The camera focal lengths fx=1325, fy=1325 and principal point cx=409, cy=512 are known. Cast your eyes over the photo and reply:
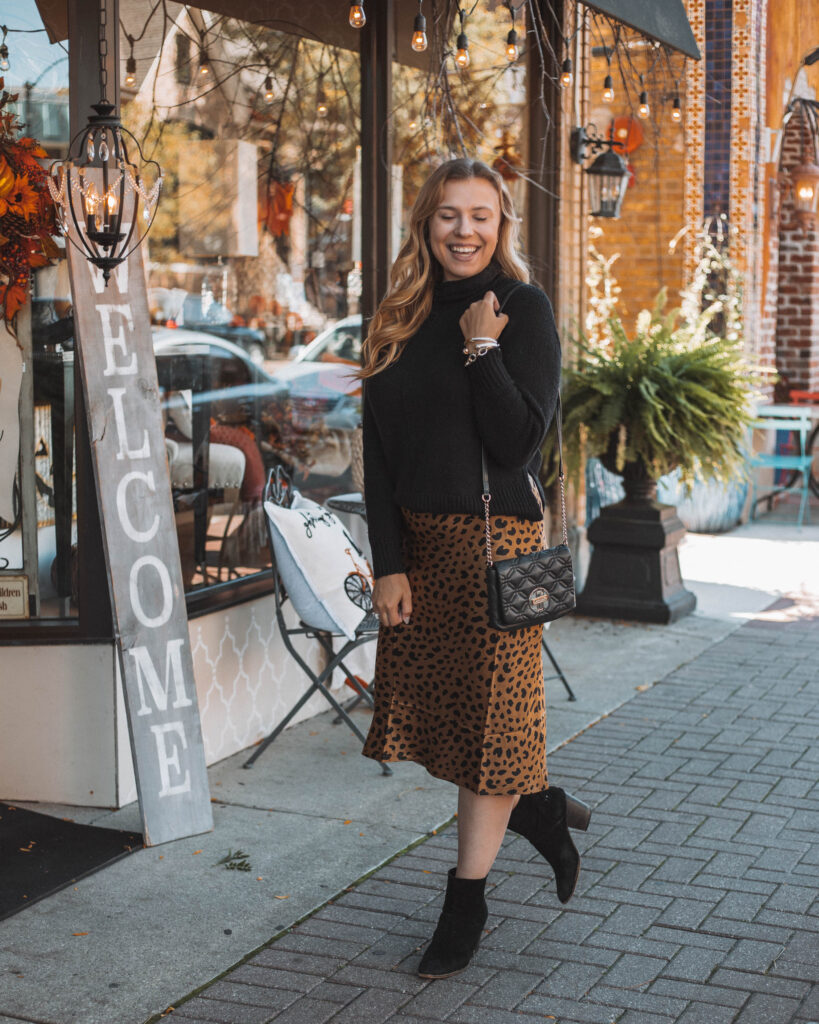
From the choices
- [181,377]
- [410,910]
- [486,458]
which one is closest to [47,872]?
[410,910]

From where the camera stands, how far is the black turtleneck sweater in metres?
3.22

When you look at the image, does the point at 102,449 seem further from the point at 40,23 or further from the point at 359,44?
the point at 359,44

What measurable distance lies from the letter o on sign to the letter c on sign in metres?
0.07

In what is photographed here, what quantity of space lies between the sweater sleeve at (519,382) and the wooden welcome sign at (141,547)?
59.9 inches

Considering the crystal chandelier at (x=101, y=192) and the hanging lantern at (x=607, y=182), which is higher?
→ the hanging lantern at (x=607, y=182)

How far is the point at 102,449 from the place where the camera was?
4285 mm

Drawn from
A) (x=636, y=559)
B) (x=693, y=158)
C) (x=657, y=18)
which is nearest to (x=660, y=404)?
(x=636, y=559)

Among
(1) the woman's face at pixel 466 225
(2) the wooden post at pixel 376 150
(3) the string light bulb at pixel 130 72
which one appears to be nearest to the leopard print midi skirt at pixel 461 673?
(1) the woman's face at pixel 466 225

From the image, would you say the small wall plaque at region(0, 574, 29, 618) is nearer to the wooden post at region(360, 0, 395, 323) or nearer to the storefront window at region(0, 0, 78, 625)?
the storefront window at region(0, 0, 78, 625)

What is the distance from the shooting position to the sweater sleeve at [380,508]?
342cm

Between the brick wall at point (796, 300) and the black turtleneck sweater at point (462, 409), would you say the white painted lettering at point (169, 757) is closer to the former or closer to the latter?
the black turtleneck sweater at point (462, 409)

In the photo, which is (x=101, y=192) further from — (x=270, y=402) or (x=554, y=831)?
(x=554, y=831)

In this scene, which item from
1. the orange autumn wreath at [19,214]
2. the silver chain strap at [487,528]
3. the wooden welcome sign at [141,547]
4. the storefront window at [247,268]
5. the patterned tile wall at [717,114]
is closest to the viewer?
the silver chain strap at [487,528]

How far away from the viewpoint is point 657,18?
650 centimetres
